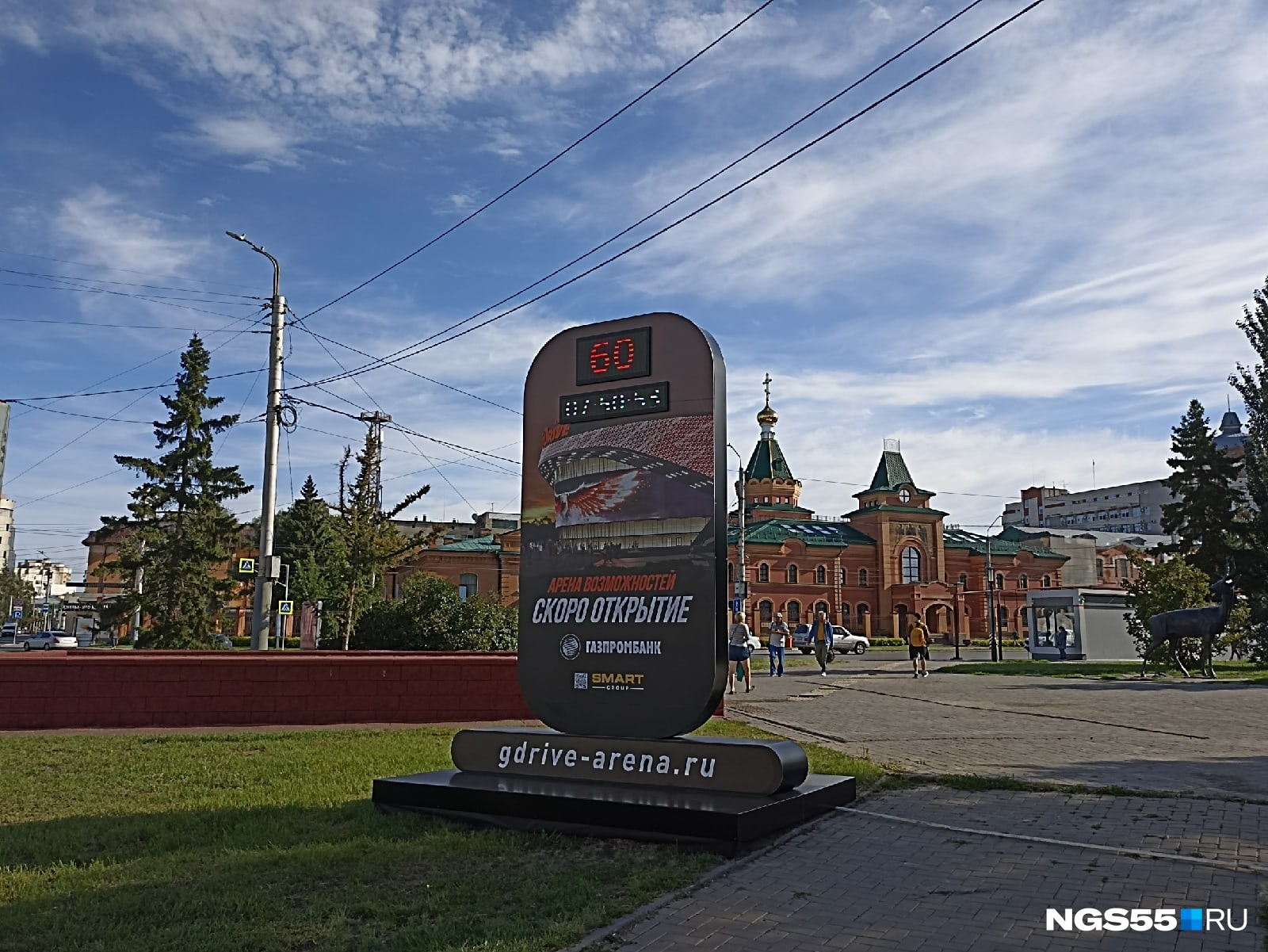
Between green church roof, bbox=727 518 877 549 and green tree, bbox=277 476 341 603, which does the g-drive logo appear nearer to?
green tree, bbox=277 476 341 603

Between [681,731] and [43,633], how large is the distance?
80.1 metres

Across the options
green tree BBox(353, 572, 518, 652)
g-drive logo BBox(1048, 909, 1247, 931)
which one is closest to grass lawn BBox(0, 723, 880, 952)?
g-drive logo BBox(1048, 909, 1247, 931)

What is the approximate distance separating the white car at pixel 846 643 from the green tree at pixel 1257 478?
23347 mm

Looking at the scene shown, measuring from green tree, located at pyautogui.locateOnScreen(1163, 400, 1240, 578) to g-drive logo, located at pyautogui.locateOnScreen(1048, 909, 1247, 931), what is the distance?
42184 millimetres

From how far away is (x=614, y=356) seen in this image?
8.45m

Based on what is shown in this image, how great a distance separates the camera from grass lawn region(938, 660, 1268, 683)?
29.3 meters

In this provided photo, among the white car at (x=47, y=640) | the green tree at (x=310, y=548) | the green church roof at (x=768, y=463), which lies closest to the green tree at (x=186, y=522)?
the green tree at (x=310, y=548)

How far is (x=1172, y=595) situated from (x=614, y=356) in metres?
27.1

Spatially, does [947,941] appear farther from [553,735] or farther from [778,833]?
[553,735]

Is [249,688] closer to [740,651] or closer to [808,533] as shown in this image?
[740,651]


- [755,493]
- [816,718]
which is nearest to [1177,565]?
[816,718]

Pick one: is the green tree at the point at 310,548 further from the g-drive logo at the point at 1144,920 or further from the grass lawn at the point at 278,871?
the g-drive logo at the point at 1144,920

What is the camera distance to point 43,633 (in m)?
74.4

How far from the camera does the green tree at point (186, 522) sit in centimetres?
3719
